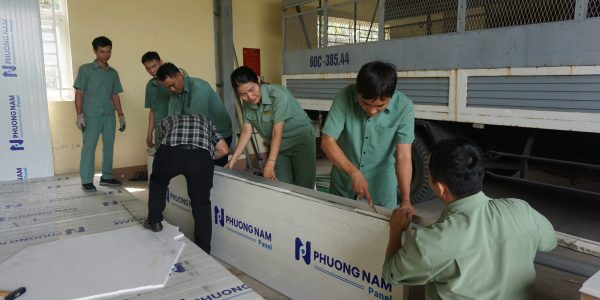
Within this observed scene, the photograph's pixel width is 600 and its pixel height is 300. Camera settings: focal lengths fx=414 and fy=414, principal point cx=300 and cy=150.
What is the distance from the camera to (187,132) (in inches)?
91.7

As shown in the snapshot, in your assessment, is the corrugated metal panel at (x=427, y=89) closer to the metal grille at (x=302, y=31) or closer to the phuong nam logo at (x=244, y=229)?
the metal grille at (x=302, y=31)

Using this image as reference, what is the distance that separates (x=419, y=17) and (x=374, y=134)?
2.13m

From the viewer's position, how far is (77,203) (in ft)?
10.6

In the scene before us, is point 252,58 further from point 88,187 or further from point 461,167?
point 461,167

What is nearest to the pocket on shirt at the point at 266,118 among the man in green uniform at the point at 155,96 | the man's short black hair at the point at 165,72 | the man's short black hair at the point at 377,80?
the man's short black hair at the point at 165,72

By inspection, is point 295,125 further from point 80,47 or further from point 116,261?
point 80,47

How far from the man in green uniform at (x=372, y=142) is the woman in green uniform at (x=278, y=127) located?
453 millimetres

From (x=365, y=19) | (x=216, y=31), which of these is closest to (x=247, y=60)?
(x=216, y=31)

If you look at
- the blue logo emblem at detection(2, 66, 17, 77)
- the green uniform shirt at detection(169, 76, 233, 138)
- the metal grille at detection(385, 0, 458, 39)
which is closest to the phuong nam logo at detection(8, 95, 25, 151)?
the blue logo emblem at detection(2, 66, 17, 77)

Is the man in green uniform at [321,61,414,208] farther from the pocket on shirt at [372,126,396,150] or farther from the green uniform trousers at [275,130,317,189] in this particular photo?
the green uniform trousers at [275,130,317,189]

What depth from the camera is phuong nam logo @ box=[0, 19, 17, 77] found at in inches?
160

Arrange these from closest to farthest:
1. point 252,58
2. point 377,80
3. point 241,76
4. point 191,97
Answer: point 377,80 < point 241,76 < point 191,97 < point 252,58

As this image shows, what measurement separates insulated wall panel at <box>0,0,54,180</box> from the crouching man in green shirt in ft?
14.3

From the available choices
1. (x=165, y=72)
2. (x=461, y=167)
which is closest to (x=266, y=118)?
(x=165, y=72)
